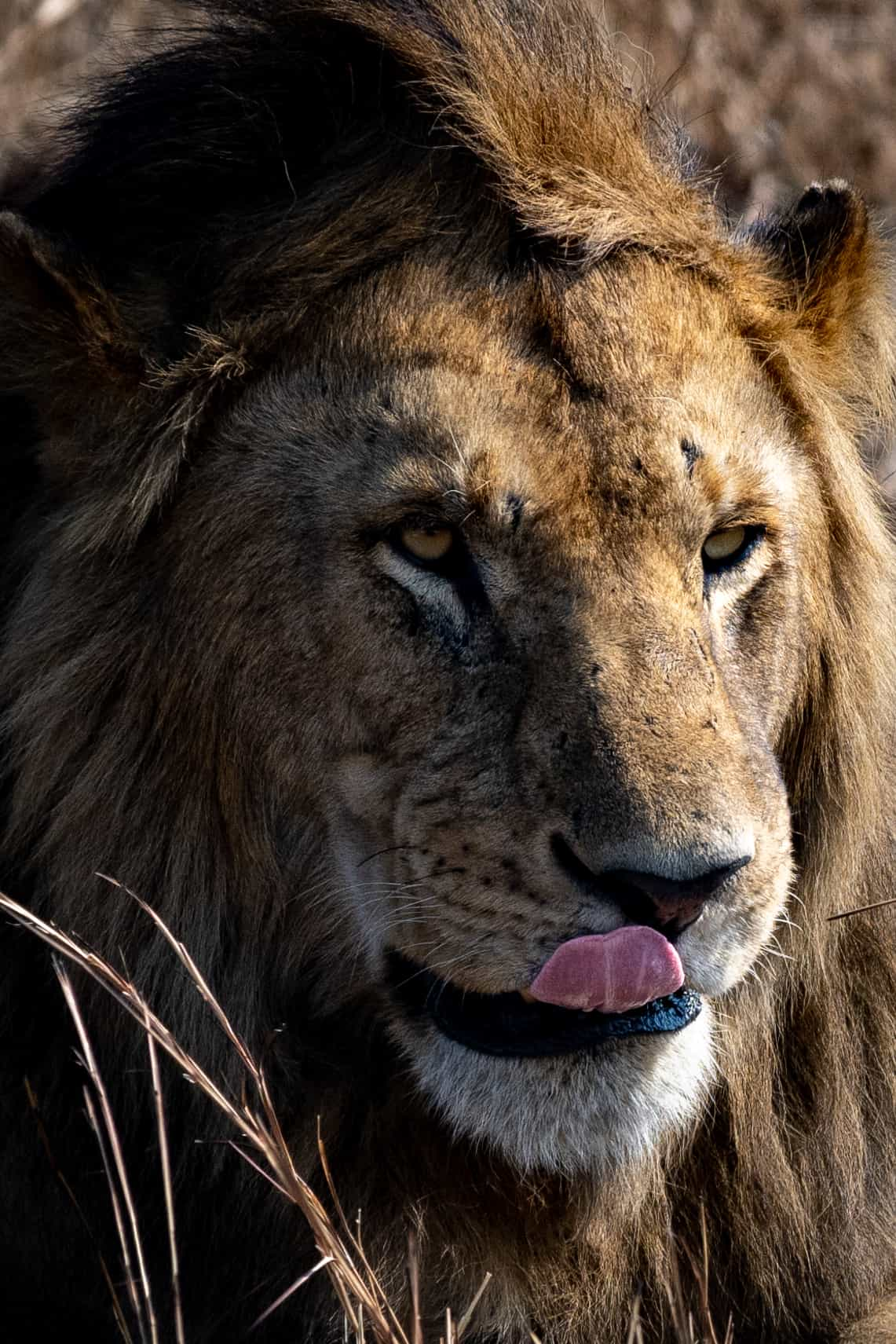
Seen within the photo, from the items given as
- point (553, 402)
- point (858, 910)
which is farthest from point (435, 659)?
point (858, 910)

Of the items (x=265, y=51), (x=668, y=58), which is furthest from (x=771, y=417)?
(x=668, y=58)

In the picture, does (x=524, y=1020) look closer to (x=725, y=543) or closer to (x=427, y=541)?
(x=427, y=541)

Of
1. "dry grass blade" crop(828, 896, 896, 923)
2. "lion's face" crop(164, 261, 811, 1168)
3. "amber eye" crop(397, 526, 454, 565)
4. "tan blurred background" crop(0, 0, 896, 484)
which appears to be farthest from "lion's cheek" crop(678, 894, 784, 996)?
"tan blurred background" crop(0, 0, 896, 484)

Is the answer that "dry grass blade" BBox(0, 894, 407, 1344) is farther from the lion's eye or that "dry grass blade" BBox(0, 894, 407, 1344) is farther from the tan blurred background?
the tan blurred background

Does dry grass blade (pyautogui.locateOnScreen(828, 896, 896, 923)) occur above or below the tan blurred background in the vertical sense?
below

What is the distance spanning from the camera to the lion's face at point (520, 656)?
264 centimetres

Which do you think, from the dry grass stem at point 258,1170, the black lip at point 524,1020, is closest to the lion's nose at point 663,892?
the black lip at point 524,1020

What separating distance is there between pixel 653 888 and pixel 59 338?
126cm

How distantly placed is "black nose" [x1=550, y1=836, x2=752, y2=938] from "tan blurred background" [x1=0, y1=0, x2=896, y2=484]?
4785 mm

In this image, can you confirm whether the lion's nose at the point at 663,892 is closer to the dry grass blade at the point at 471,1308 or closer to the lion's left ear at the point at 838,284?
the dry grass blade at the point at 471,1308

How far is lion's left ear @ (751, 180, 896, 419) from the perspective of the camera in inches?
128

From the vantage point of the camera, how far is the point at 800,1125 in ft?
10.9

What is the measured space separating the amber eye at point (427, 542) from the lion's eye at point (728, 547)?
43 centimetres

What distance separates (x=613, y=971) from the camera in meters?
2.55
